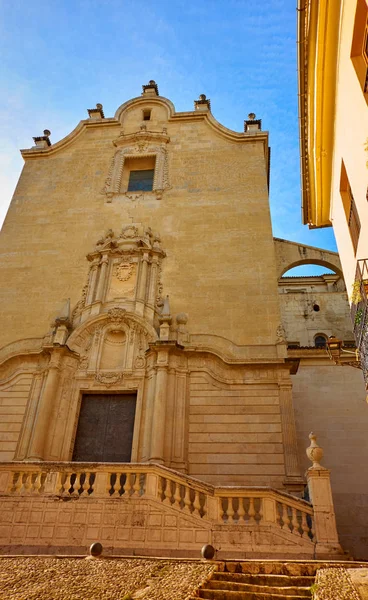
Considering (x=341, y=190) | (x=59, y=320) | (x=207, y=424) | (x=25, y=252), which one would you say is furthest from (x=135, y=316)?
(x=341, y=190)

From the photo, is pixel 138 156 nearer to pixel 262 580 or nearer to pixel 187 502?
pixel 187 502

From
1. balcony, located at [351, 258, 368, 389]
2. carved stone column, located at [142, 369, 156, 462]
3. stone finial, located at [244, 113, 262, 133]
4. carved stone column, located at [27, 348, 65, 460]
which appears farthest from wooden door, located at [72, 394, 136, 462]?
stone finial, located at [244, 113, 262, 133]

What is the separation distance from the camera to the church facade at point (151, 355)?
8.39 meters

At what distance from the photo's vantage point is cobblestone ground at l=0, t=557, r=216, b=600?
4.72 metres

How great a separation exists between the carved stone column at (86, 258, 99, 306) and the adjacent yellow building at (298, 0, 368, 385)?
24.2 ft

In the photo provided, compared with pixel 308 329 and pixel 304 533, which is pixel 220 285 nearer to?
pixel 308 329

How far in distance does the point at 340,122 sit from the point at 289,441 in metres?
7.58

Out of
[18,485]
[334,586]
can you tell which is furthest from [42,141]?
[334,586]

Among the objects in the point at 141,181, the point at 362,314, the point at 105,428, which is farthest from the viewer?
the point at 141,181

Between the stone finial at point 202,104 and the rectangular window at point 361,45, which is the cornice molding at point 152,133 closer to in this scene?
the stone finial at point 202,104

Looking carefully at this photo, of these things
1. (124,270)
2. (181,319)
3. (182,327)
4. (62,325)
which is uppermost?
(124,270)

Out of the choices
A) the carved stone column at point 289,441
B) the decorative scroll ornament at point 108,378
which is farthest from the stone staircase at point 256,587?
the decorative scroll ornament at point 108,378

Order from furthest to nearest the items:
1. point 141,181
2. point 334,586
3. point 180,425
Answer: point 141,181 → point 180,425 → point 334,586

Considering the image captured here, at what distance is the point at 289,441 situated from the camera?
1156cm
